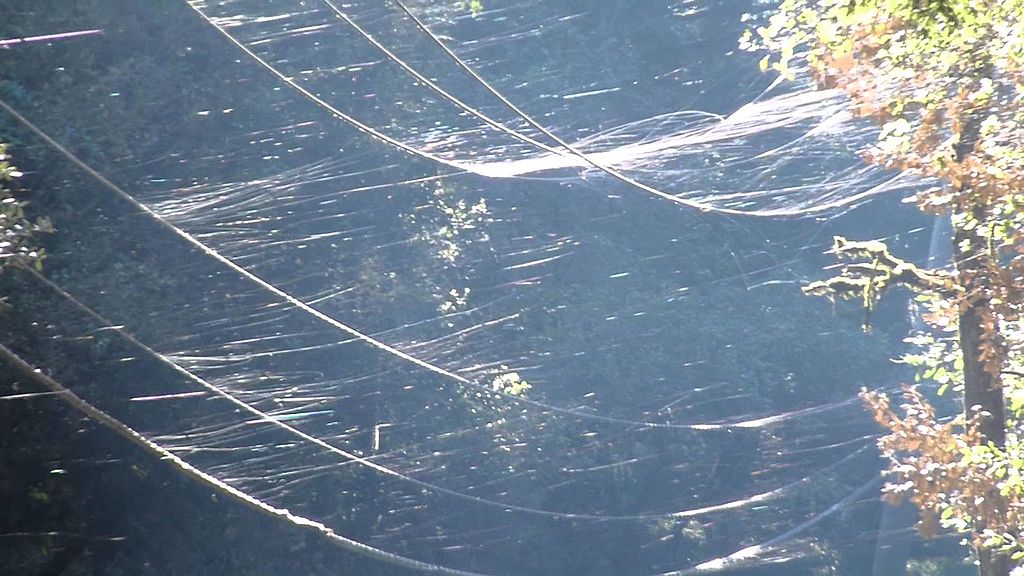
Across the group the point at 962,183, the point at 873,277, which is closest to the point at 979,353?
the point at 873,277

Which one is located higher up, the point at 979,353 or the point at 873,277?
the point at 873,277

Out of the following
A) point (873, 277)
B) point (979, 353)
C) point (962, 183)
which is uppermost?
point (962, 183)

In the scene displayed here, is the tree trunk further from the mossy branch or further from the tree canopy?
the mossy branch

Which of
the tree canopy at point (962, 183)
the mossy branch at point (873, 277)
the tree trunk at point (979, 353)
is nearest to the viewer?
the tree canopy at point (962, 183)

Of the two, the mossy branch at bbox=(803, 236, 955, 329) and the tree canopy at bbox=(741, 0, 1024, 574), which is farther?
the mossy branch at bbox=(803, 236, 955, 329)

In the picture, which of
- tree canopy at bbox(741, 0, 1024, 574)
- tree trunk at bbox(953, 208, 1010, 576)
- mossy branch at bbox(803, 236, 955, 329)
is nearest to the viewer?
tree canopy at bbox(741, 0, 1024, 574)

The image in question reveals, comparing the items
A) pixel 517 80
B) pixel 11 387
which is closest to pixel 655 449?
pixel 517 80

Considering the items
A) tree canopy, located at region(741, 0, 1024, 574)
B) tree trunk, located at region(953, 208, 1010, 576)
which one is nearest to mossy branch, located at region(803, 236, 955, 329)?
tree canopy, located at region(741, 0, 1024, 574)

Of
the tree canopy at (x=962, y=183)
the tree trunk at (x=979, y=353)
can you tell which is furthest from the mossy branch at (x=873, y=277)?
the tree trunk at (x=979, y=353)

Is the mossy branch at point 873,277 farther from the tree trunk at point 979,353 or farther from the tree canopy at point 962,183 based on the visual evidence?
the tree trunk at point 979,353

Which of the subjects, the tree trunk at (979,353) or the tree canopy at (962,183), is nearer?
the tree canopy at (962,183)

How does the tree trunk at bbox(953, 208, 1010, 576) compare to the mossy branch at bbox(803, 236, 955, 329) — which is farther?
the mossy branch at bbox(803, 236, 955, 329)

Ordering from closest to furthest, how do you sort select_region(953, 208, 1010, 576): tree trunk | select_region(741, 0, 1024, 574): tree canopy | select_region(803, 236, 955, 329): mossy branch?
select_region(741, 0, 1024, 574): tree canopy
select_region(953, 208, 1010, 576): tree trunk
select_region(803, 236, 955, 329): mossy branch

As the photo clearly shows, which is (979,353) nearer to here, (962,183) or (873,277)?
(873,277)
